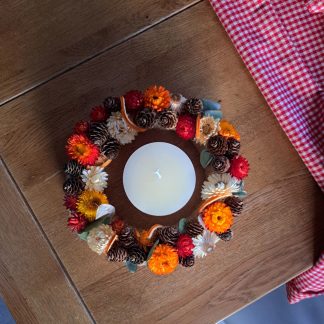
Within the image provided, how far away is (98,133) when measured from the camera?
66cm

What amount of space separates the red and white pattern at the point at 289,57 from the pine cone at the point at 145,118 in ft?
0.77

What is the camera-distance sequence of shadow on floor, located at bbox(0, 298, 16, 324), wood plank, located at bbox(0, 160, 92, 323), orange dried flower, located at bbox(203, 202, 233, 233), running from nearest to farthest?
1. orange dried flower, located at bbox(203, 202, 233, 233)
2. wood plank, located at bbox(0, 160, 92, 323)
3. shadow on floor, located at bbox(0, 298, 16, 324)

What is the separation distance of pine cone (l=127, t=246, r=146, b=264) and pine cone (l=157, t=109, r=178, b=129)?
0.68ft

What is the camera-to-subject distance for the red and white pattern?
763mm

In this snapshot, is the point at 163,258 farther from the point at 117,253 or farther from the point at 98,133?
the point at 98,133

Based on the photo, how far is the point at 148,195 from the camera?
0.69m

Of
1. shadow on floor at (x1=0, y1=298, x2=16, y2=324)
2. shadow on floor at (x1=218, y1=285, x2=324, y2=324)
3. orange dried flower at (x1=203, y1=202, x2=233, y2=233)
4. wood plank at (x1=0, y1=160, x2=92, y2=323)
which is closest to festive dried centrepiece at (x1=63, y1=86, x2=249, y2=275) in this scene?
orange dried flower at (x1=203, y1=202, x2=233, y2=233)

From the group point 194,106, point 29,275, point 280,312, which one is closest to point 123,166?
point 194,106

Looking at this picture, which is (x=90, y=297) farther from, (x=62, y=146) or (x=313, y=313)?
(x=313, y=313)

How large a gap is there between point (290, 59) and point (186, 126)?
0.88 ft

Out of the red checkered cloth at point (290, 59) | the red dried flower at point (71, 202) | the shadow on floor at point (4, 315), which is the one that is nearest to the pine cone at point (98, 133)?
the red dried flower at point (71, 202)

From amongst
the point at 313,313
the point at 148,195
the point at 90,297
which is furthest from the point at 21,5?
the point at 313,313

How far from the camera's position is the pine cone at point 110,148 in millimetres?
674

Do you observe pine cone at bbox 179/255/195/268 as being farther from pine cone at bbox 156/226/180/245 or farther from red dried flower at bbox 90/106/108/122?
red dried flower at bbox 90/106/108/122
